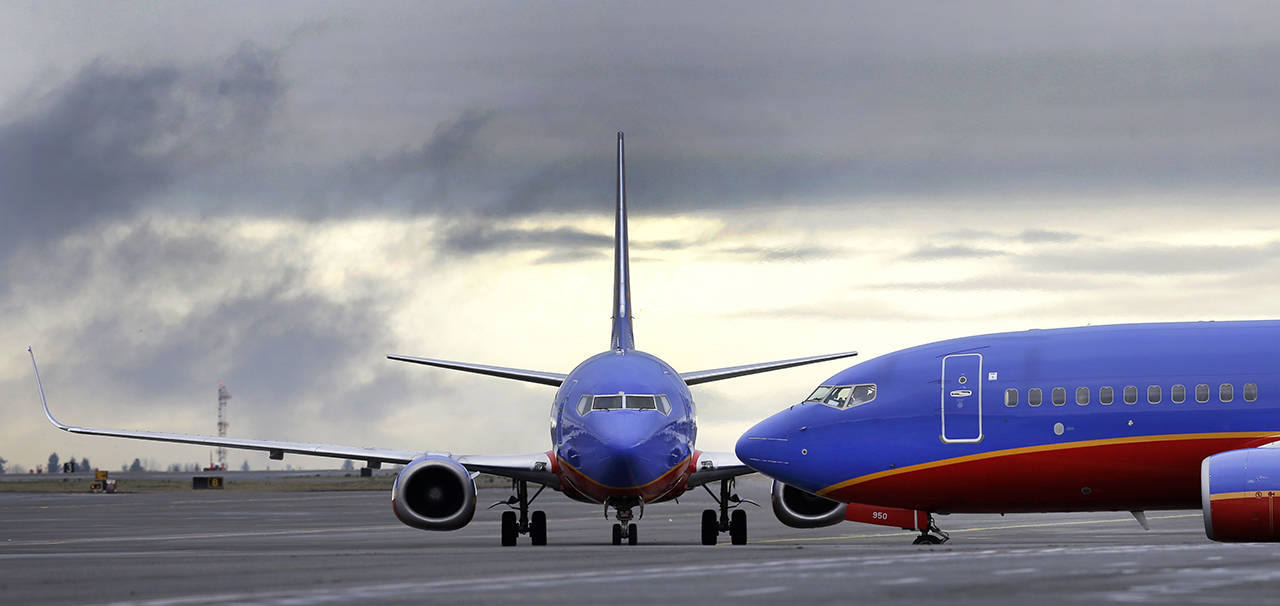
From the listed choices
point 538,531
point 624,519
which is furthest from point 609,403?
point 538,531

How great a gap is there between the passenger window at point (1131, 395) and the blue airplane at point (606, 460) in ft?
31.3

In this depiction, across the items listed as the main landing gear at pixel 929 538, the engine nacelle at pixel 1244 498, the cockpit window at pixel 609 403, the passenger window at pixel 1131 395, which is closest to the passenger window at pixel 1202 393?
the passenger window at pixel 1131 395

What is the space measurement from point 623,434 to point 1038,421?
857cm

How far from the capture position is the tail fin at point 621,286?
1690 inches

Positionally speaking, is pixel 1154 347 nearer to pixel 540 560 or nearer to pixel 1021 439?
pixel 1021 439

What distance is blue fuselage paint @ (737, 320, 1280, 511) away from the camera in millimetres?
28125

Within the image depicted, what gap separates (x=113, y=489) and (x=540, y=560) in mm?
90221

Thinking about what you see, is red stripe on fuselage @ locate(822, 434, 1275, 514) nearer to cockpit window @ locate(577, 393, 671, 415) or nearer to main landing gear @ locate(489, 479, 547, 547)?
cockpit window @ locate(577, 393, 671, 415)

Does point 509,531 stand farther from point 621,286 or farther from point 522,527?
point 621,286

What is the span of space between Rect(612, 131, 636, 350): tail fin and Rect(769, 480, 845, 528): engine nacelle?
6.38 meters

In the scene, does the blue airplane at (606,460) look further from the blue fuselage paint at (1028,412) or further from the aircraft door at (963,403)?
the aircraft door at (963,403)

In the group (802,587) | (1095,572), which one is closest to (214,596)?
(802,587)

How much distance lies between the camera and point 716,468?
36875mm

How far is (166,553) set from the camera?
94.7 feet
